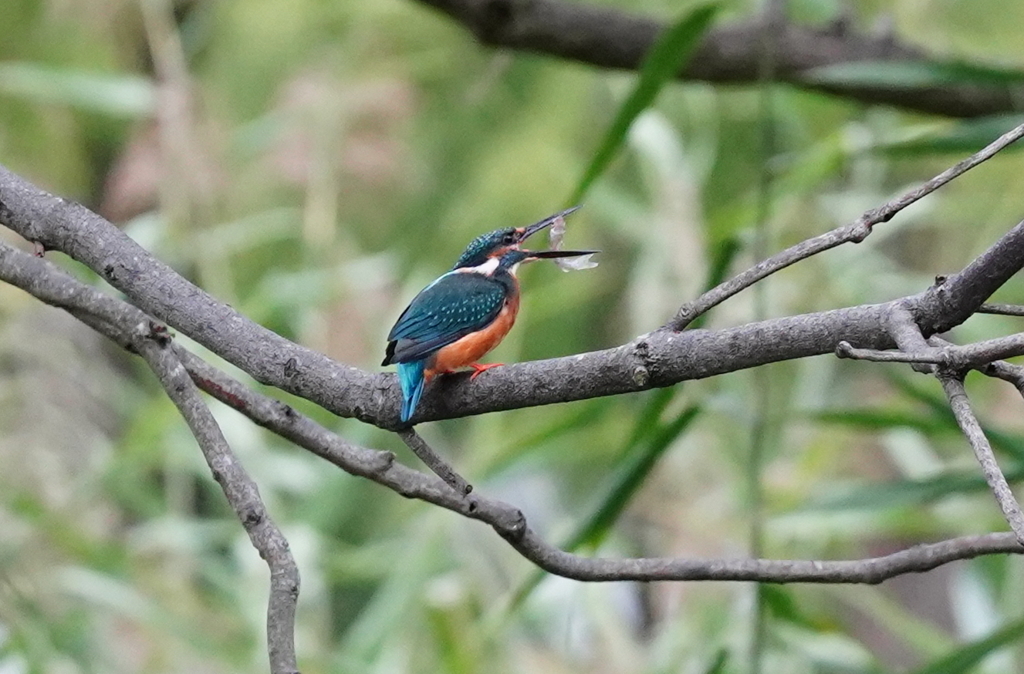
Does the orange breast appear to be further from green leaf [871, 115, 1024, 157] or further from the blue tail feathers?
green leaf [871, 115, 1024, 157]

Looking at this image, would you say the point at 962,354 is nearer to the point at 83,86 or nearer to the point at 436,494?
the point at 436,494

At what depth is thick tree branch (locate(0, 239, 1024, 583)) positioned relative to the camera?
0.94m

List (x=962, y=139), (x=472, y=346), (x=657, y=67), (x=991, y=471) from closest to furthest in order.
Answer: (x=991, y=471)
(x=472, y=346)
(x=657, y=67)
(x=962, y=139)

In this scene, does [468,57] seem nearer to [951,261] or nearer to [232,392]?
[951,261]

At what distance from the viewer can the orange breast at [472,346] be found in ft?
3.26

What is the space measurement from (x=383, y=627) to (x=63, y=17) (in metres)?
1.80

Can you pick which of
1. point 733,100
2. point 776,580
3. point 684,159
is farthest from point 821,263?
point 776,580

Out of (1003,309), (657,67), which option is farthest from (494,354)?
(1003,309)

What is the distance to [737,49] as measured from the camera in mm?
1983

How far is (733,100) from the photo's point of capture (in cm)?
311

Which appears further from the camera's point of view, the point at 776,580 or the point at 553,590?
the point at 553,590

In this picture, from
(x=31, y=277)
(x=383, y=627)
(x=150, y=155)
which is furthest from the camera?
(x=150, y=155)

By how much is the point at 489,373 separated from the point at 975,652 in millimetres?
846

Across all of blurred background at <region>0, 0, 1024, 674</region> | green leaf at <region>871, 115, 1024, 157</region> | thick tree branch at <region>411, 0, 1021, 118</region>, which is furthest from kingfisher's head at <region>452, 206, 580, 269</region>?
thick tree branch at <region>411, 0, 1021, 118</region>
